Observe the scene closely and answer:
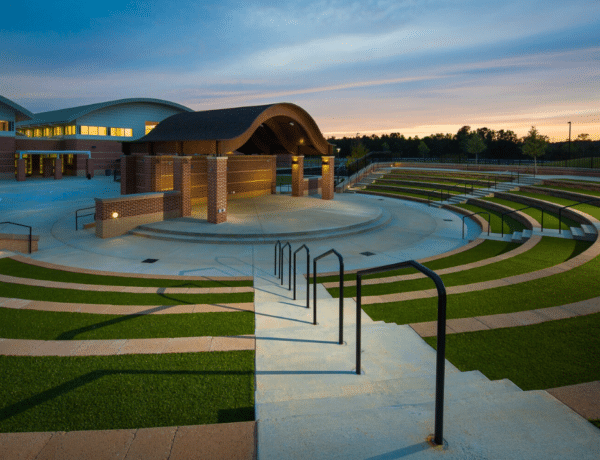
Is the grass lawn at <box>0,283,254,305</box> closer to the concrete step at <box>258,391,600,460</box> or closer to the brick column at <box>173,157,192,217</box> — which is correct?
the concrete step at <box>258,391,600,460</box>

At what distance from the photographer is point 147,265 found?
47.0ft

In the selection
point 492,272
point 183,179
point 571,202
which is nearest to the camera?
point 492,272

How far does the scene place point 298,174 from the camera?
1219 inches

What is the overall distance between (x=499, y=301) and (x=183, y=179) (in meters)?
17.6

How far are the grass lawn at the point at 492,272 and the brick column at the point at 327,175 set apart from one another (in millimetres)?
17384

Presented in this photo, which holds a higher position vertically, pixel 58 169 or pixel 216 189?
pixel 58 169

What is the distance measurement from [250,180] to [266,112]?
32.9 feet

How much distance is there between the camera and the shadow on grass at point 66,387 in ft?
13.2

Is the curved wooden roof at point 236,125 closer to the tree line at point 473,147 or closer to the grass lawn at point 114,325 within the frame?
the grass lawn at point 114,325

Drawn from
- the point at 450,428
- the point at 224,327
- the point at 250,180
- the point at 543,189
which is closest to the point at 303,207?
the point at 250,180

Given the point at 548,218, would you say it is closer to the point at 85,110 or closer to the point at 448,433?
the point at 448,433

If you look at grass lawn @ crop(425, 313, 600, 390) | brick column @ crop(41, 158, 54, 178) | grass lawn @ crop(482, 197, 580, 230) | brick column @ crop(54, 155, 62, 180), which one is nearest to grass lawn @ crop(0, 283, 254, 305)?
grass lawn @ crop(425, 313, 600, 390)

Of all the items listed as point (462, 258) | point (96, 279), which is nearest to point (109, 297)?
point (96, 279)

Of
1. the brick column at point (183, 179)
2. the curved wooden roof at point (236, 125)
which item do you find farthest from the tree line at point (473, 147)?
the brick column at point (183, 179)
